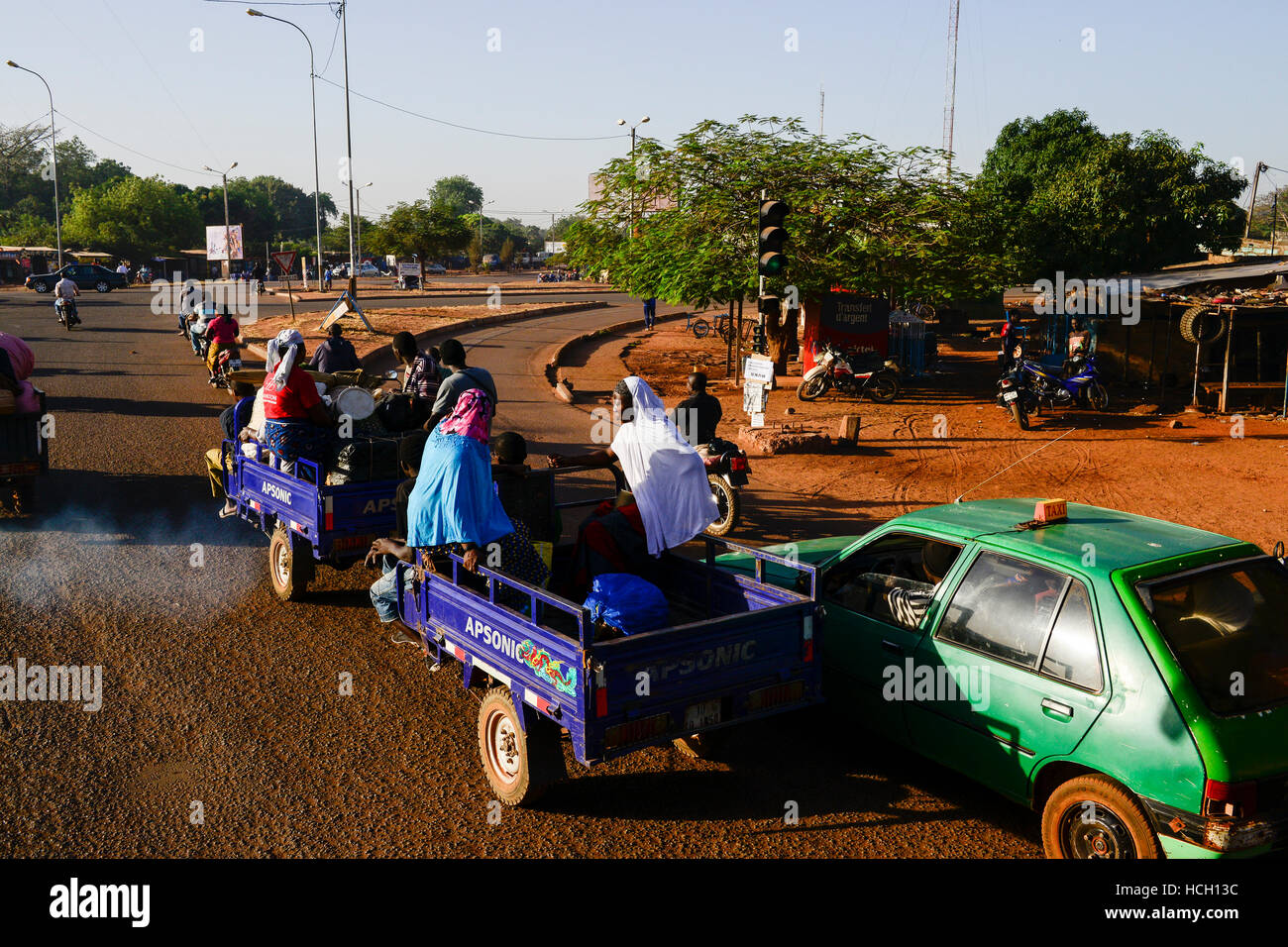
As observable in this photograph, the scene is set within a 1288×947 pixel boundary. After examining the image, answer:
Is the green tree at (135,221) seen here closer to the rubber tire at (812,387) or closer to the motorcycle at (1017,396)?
the rubber tire at (812,387)

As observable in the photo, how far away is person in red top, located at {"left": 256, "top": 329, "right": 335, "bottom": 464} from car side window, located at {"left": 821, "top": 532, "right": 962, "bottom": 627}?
469 centimetres

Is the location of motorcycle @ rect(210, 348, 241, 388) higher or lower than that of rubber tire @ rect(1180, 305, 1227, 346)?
lower

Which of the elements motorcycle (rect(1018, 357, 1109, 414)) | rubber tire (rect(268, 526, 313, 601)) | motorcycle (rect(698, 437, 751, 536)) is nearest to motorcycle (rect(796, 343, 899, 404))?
motorcycle (rect(1018, 357, 1109, 414))

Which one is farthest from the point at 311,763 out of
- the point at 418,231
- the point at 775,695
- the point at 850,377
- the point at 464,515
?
the point at 418,231

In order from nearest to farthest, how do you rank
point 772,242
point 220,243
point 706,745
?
point 706,745 < point 772,242 < point 220,243

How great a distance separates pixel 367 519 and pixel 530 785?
339 centimetres

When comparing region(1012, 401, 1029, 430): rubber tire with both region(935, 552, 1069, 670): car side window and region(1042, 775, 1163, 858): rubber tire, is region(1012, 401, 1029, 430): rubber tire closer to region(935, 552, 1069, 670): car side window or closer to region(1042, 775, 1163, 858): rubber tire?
region(935, 552, 1069, 670): car side window

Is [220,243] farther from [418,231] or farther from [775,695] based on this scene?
[775,695]

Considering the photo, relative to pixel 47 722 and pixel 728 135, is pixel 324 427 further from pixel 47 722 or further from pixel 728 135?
pixel 728 135

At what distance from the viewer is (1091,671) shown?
4340 mm

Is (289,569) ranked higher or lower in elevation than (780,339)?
lower

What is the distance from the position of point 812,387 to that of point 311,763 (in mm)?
15294

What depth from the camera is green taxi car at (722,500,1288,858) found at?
3963mm
